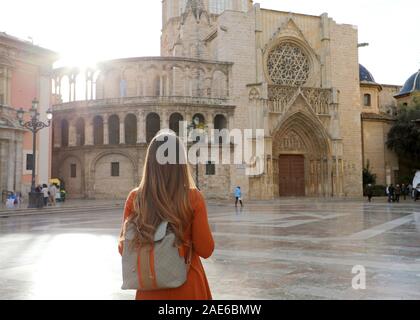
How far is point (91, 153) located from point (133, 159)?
149 inches

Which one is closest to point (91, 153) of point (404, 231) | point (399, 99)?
point (404, 231)

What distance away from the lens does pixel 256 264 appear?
297 inches

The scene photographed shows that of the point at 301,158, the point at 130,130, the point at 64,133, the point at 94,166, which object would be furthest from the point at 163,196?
the point at 64,133

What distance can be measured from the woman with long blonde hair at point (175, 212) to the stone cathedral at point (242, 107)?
31.1 meters

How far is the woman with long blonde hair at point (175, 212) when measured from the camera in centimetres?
263

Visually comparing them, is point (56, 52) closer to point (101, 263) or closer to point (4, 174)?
point (4, 174)

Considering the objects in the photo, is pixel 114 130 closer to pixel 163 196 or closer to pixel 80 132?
pixel 80 132

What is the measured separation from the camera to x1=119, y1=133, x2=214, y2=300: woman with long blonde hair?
2.63 m

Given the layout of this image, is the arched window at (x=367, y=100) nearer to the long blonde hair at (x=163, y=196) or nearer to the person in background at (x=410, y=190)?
the person in background at (x=410, y=190)

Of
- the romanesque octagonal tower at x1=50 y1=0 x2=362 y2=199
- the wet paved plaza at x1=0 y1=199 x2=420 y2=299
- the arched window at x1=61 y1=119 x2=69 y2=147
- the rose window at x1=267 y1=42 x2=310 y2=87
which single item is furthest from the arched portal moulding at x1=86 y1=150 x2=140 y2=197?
the wet paved plaza at x1=0 y1=199 x2=420 y2=299

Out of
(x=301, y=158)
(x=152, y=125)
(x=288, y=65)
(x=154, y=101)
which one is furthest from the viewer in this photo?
(x=288, y=65)

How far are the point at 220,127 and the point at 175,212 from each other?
112ft

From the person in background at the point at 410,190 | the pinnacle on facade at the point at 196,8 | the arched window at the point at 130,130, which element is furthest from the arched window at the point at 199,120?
the person in background at the point at 410,190

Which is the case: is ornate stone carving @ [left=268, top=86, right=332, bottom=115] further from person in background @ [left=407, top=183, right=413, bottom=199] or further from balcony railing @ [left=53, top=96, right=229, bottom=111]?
person in background @ [left=407, top=183, right=413, bottom=199]
